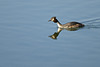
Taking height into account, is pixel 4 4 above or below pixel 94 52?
above

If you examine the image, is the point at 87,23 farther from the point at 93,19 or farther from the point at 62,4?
the point at 62,4

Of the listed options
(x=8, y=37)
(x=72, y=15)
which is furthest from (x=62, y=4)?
(x=8, y=37)


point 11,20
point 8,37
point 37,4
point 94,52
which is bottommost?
point 94,52

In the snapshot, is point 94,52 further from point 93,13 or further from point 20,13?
point 20,13

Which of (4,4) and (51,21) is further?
(4,4)

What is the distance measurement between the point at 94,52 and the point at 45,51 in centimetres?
204

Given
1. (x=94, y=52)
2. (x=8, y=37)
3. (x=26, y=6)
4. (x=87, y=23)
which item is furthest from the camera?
(x=26, y=6)

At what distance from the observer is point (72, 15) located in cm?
1659

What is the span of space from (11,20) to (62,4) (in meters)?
3.42

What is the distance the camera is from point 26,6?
17672mm

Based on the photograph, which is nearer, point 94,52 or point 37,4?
point 94,52

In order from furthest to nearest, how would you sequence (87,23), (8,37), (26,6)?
1. (26,6)
2. (87,23)
3. (8,37)

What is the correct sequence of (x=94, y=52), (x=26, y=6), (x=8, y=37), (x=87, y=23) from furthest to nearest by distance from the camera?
(x=26, y=6) < (x=87, y=23) < (x=8, y=37) < (x=94, y=52)

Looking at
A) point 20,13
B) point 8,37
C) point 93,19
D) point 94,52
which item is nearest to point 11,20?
point 20,13
